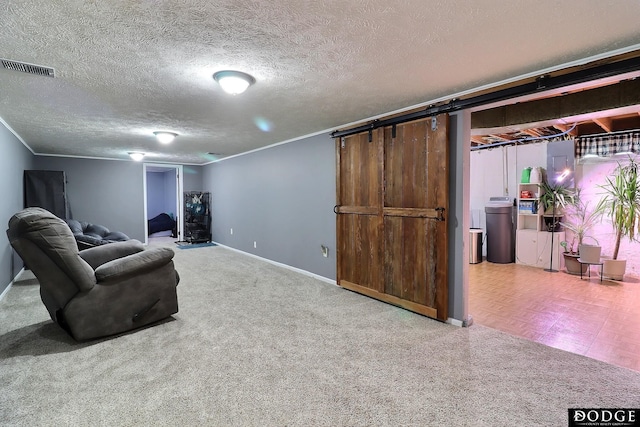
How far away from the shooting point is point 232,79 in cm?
235

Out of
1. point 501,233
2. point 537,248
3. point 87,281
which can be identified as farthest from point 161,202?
point 537,248

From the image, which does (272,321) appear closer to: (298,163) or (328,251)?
(328,251)

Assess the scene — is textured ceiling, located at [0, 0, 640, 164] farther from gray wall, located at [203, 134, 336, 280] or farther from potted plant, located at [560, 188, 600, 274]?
potted plant, located at [560, 188, 600, 274]

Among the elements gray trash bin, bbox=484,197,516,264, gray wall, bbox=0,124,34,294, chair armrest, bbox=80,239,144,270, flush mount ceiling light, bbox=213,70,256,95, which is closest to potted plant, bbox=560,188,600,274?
gray trash bin, bbox=484,197,516,264

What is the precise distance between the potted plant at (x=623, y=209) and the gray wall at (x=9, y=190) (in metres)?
8.13

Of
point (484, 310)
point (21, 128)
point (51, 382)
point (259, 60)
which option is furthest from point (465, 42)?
point (21, 128)

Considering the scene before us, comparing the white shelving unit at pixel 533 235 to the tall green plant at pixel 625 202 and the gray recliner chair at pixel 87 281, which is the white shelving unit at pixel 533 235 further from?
the gray recliner chair at pixel 87 281

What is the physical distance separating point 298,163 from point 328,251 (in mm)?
1528

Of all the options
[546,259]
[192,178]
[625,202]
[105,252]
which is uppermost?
[192,178]

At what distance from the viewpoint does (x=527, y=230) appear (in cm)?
552

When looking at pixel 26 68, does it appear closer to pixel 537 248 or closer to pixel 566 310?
pixel 566 310

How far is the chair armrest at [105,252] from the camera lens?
3.20m

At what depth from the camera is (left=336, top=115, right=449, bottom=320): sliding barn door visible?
10.1 ft

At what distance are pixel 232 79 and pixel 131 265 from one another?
1.84m
